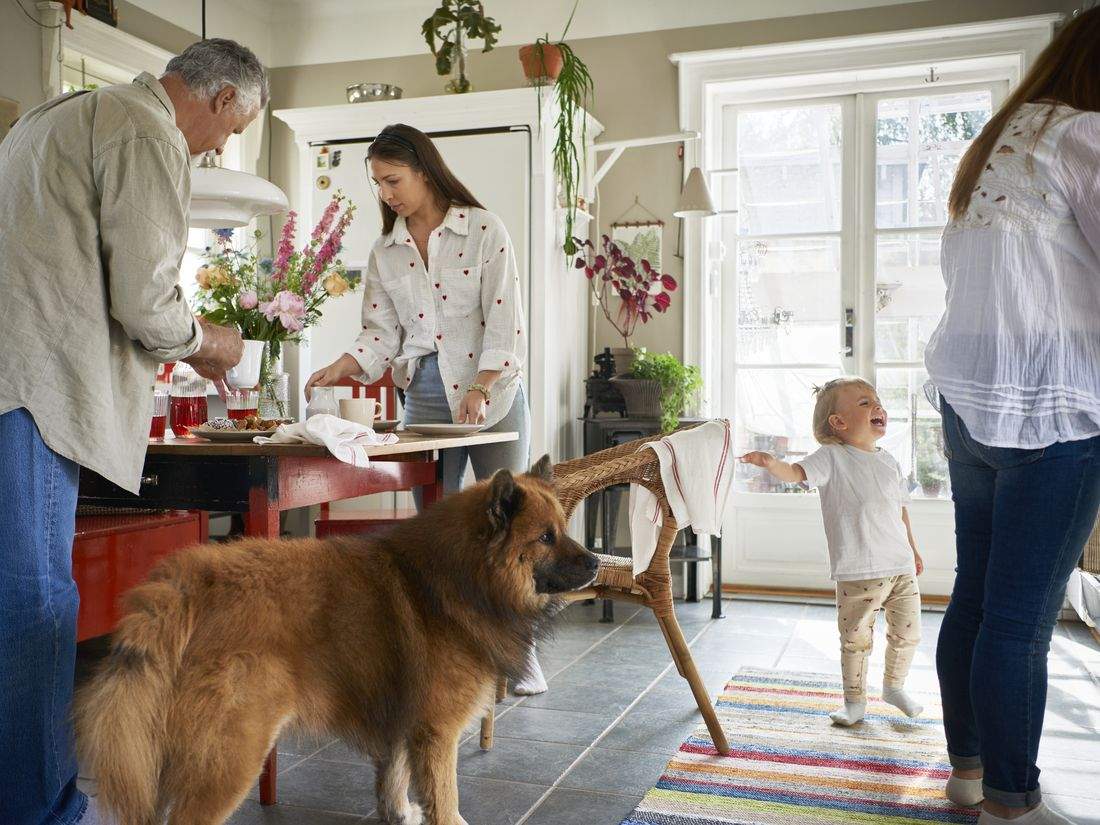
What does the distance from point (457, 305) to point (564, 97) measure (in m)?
1.62

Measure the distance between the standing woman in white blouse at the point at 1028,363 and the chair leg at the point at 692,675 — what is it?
77 cm

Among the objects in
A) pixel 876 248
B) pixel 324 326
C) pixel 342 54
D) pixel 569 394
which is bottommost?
pixel 569 394

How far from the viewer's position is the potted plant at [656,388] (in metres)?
4.41

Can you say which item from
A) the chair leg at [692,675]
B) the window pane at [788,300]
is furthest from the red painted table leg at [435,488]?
the window pane at [788,300]

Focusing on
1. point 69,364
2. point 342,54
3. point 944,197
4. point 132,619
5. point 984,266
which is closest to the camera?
point 132,619

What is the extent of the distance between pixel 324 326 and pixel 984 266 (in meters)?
3.46

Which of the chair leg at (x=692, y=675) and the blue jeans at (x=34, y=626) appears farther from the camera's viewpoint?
the chair leg at (x=692, y=675)

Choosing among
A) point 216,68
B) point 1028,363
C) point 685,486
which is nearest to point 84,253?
point 216,68

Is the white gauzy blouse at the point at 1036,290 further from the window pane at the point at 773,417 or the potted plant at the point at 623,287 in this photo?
the window pane at the point at 773,417

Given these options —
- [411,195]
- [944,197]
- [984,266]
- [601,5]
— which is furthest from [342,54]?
[984,266]

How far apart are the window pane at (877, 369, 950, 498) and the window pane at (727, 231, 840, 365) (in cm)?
31

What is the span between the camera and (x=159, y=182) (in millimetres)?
1669

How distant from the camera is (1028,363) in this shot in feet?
5.78

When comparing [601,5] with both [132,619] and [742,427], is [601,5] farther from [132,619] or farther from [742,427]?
[132,619]
